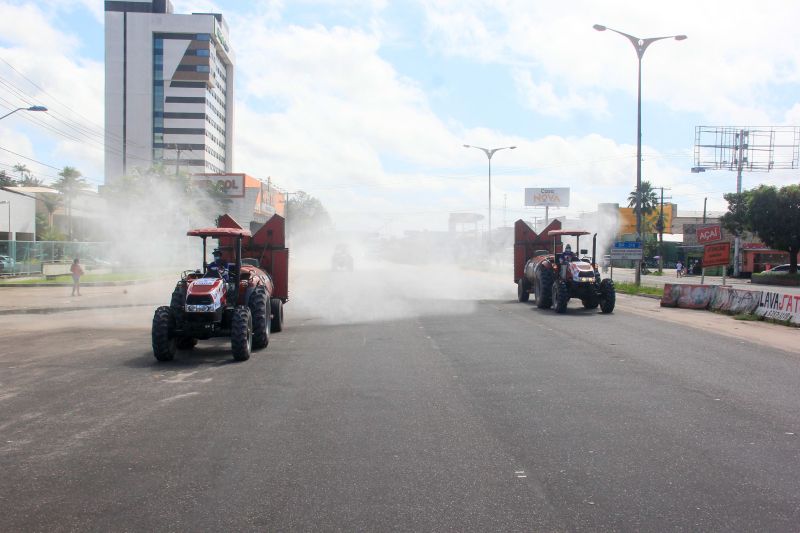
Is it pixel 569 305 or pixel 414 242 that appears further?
pixel 414 242

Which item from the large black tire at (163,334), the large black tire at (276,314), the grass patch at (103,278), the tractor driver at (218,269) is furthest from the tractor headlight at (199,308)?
the grass patch at (103,278)

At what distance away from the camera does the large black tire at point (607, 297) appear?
66.0ft

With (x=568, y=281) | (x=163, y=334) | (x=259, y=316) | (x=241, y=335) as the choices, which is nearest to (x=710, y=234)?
(x=568, y=281)

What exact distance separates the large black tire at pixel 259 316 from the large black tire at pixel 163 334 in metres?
1.46

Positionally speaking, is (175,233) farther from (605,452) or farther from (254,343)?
(605,452)

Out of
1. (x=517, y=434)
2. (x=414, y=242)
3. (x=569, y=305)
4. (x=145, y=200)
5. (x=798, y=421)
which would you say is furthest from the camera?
(x=414, y=242)

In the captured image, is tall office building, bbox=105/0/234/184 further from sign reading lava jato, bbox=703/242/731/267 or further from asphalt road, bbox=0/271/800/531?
asphalt road, bbox=0/271/800/531

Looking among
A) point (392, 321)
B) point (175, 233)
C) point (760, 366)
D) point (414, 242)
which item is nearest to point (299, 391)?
point (760, 366)

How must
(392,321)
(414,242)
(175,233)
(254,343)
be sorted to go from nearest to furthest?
(254,343) < (392,321) < (175,233) < (414,242)

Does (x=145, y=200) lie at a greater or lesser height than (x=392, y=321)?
greater

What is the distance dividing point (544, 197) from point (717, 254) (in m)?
76.9

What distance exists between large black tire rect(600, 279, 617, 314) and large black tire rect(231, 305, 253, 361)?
39.2 feet

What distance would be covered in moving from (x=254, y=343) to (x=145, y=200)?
105 feet

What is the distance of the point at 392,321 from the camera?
17.4 metres
